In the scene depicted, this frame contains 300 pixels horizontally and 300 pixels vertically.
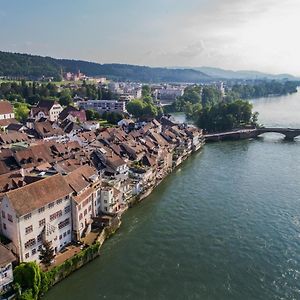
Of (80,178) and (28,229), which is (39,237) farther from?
(80,178)

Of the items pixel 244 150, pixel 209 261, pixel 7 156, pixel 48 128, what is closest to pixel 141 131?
pixel 48 128

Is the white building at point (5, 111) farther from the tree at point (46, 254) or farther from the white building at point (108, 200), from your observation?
the tree at point (46, 254)

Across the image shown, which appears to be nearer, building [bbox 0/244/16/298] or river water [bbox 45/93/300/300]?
building [bbox 0/244/16/298]

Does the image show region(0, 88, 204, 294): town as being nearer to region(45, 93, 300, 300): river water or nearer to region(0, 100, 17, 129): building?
region(0, 100, 17, 129): building

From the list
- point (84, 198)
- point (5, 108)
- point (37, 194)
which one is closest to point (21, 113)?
point (5, 108)

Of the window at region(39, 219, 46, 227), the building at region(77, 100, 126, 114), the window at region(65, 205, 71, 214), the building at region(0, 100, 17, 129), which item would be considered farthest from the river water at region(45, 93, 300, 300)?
the building at region(77, 100, 126, 114)

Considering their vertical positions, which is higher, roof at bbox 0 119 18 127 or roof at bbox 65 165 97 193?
roof at bbox 65 165 97 193
